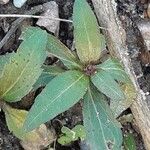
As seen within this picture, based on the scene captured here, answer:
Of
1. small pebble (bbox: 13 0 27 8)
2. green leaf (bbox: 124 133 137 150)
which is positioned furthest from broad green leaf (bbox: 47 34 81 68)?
green leaf (bbox: 124 133 137 150)

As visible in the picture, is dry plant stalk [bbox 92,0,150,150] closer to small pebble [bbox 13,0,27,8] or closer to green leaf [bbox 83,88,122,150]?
green leaf [bbox 83,88,122,150]

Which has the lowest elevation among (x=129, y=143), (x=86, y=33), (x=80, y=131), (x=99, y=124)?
(x=129, y=143)

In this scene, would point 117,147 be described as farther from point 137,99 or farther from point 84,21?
point 84,21

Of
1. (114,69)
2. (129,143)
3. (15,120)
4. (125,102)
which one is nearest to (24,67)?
(15,120)

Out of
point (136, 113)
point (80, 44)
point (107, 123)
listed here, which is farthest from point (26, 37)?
point (136, 113)

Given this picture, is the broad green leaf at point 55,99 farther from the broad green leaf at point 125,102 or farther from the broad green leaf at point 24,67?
the broad green leaf at point 125,102

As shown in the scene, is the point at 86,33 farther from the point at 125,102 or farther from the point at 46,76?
the point at 125,102
